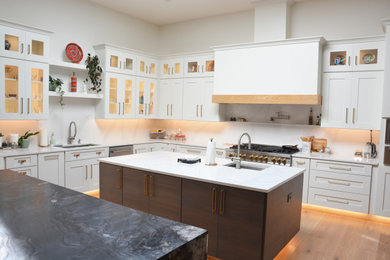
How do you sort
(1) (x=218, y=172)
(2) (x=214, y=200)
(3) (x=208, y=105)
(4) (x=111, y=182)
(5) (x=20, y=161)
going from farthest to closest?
(3) (x=208, y=105) < (5) (x=20, y=161) < (4) (x=111, y=182) < (1) (x=218, y=172) < (2) (x=214, y=200)

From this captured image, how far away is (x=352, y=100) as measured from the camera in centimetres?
466

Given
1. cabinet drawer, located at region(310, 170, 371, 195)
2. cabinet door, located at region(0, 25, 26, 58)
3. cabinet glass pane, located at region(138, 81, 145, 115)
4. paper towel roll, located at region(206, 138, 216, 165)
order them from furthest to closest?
1. cabinet glass pane, located at region(138, 81, 145, 115)
2. cabinet drawer, located at region(310, 170, 371, 195)
3. cabinet door, located at region(0, 25, 26, 58)
4. paper towel roll, located at region(206, 138, 216, 165)

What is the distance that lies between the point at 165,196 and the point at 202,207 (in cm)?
47

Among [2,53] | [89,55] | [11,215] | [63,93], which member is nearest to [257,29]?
[89,55]

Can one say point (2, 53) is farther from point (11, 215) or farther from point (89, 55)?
point (11, 215)

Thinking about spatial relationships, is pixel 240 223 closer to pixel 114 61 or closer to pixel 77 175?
pixel 77 175

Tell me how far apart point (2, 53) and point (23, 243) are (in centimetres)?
381

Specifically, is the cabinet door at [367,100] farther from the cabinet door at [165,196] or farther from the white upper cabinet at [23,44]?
the white upper cabinet at [23,44]

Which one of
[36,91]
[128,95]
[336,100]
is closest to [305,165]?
[336,100]

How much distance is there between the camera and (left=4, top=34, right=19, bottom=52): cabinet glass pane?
13.8ft

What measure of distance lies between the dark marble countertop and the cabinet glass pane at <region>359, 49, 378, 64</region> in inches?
170

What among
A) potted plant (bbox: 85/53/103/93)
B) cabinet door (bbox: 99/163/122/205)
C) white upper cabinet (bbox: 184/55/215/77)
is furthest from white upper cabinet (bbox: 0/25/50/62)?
white upper cabinet (bbox: 184/55/215/77)

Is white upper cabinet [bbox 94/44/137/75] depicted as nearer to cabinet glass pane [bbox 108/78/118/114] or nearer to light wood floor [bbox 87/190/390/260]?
cabinet glass pane [bbox 108/78/118/114]

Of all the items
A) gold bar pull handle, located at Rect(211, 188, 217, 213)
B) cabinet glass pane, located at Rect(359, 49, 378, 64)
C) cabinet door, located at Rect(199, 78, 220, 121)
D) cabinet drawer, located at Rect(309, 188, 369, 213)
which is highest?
cabinet glass pane, located at Rect(359, 49, 378, 64)
